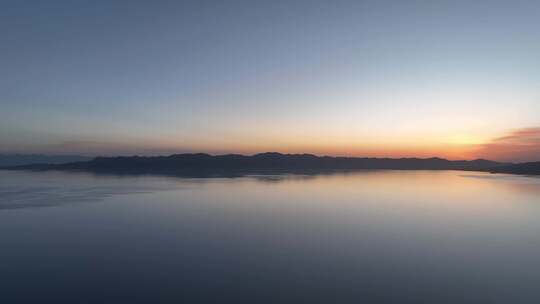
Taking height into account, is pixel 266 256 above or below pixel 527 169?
below

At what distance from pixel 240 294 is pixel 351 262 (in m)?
4.46

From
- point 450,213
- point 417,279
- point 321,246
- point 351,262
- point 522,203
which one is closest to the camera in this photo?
point 417,279

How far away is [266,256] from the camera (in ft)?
38.9

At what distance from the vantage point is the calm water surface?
8.66 m

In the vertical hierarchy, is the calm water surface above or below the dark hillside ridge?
below

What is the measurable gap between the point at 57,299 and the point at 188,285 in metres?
3.14

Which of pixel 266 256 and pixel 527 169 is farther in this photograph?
pixel 527 169

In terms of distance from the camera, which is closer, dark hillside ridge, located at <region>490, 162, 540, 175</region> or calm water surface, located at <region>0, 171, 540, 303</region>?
calm water surface, located at <region>0, 171, 540, 303</region>

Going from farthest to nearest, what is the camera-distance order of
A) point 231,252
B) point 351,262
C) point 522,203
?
point 522,203 < point 231,252 < point 351,262

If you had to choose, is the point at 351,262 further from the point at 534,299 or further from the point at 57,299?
the point at 57,299

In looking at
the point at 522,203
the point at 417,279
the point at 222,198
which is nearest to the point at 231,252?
the point at 417,279

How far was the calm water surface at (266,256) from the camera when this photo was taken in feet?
28.4

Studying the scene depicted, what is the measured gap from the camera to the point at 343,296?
27.8ft

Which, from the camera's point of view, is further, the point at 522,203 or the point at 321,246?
the point at 522,203
